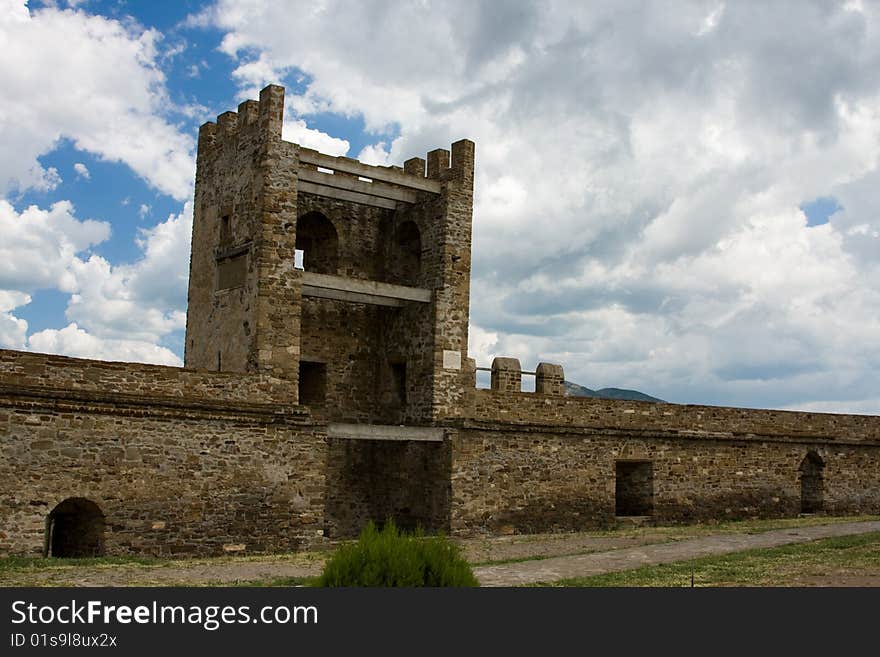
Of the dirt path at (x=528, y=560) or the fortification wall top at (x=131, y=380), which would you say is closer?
the dirt path at (x=528, y=560)

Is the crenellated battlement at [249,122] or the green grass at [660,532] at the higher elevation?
the crenellated battlement at [249,122]

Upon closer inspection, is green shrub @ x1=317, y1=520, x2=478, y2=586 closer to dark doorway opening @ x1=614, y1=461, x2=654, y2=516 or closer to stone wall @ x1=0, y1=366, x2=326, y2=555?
stone wall @ x1=0, y1=366, x2=326, y2=555

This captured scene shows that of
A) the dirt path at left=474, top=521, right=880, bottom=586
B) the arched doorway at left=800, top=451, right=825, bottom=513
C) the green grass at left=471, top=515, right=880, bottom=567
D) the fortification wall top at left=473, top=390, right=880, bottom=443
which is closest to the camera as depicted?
the dirt path at left=474, top=521, right=880, bottom=586

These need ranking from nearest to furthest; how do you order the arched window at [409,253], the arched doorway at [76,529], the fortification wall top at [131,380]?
the fortification wall top at [131,380] → the arched doorway at [76,529] → the arched window at [409,253]

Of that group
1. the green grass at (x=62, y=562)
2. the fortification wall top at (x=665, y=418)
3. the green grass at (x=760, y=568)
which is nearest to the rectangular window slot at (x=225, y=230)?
the fortification wall top at (x=665, y=418)

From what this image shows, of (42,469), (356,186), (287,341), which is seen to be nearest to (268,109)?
(356,186)

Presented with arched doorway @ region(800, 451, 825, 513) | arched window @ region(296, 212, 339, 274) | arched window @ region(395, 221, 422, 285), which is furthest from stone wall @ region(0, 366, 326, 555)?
arched doorway @ region(800, 451, 825, 513)

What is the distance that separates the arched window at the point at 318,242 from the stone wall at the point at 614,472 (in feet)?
16.1

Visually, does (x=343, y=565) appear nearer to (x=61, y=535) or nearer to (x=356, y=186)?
(x=61, y=535)

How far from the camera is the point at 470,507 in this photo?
18.9m

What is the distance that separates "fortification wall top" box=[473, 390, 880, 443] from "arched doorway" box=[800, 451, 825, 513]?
2.45 ft

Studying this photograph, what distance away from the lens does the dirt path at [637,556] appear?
12789 millimetres

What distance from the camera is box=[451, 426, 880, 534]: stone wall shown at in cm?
1925

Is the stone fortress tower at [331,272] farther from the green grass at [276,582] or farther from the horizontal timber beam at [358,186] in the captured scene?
the green grass at [276,582]
